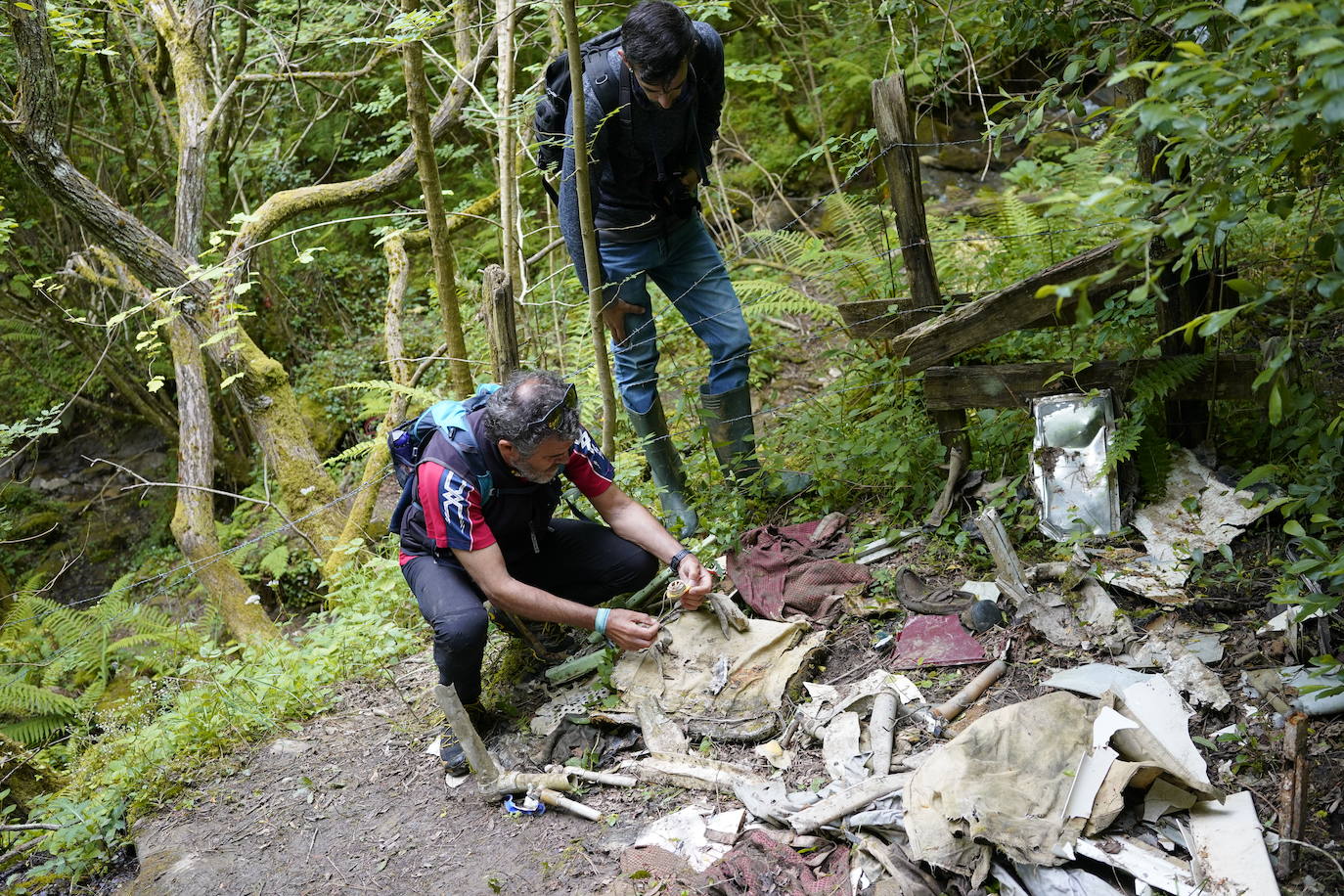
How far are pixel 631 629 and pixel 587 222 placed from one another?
183cm

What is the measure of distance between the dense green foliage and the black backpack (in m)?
0.76

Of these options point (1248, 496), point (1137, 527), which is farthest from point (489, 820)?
point (1248, 496)

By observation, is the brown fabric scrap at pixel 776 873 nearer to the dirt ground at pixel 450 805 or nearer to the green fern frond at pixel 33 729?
the dirt ground at pixel 450 805

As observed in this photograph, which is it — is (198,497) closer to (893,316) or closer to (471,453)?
(471,453)

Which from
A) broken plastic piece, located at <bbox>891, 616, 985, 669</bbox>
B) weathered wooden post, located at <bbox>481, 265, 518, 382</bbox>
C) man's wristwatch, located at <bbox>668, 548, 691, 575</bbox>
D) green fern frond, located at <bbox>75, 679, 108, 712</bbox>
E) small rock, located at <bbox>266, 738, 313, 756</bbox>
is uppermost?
weathered wooden post, located at <bbox>481, 265, 518, 382</bbox>

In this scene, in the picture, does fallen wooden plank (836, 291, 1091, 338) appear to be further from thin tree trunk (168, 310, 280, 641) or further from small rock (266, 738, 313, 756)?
thin tree trunk (168, 310, 280, 641)

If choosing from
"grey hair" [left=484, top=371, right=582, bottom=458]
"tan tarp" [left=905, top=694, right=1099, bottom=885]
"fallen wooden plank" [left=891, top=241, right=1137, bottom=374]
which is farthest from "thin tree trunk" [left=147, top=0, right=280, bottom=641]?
"tan tarp" [left=905, top=694, right=1099, bottom=885]

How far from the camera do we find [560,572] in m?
4.04

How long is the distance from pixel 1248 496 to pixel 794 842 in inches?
86.2

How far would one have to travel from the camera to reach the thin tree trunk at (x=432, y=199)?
4449 millimetres

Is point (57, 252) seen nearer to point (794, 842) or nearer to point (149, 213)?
point (149, 213)

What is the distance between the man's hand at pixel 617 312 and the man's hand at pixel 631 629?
149 centimetres

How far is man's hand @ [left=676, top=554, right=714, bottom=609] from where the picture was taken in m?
3.66

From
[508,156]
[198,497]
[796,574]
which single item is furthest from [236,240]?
[796,574]
